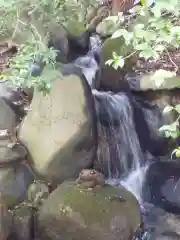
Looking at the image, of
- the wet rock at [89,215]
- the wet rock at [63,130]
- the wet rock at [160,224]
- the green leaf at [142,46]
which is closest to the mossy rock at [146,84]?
the wet rock at [63,130]

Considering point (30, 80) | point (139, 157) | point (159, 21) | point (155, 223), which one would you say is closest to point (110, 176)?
point (139, 157)

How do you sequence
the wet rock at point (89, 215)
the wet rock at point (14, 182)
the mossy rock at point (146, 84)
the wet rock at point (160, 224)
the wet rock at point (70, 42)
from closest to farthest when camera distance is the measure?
the wet rock at point (89, 215)
the wet rock at point (160, 224)
the wet rock at point (14, 182)
the mossy rock at point (146, 84)
the wet rock at point (70, 42)

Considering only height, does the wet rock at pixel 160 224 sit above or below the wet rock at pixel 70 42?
below

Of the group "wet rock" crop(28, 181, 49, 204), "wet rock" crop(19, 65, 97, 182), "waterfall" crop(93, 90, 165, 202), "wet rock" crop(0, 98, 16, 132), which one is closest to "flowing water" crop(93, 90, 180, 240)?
"waterfall" crop(93, 90, 165, 202)

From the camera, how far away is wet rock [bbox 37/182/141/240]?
3766 millimetres

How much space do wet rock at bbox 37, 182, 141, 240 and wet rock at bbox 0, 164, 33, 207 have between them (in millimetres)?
492

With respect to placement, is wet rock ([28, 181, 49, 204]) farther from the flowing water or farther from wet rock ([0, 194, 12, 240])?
the flowing water

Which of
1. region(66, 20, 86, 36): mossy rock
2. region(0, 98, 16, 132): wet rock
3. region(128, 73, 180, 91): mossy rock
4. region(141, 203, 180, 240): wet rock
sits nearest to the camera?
region(141, 203, 180, 240): wet rock

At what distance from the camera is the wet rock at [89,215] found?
12.4 feet

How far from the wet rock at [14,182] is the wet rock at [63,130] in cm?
15

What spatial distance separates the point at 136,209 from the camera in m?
3.93

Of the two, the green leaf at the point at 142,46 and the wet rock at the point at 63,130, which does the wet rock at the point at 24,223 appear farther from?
the green leaf at the point at 142,46

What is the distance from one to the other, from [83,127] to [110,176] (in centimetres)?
99

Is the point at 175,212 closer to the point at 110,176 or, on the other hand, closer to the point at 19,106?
the point at 110,176
